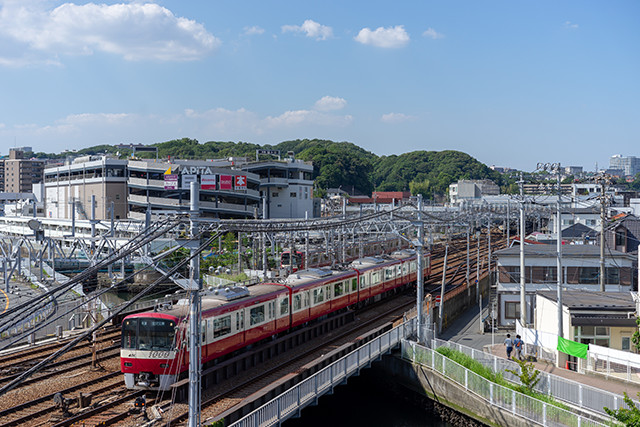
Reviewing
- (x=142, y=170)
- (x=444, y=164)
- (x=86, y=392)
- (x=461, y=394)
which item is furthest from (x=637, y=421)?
(x=444, y=164)

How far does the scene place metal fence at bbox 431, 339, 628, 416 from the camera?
45.7ft

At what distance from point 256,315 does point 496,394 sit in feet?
23.9

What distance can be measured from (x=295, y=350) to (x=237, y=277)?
11.9 metres

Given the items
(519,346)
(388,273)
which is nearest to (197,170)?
(388,273)

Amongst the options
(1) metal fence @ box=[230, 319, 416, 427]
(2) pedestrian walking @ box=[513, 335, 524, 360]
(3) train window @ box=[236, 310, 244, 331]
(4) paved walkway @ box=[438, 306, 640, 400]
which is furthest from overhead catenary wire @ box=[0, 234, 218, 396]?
(2) pedestrian walking @ box=[513, 335, 524, 360]

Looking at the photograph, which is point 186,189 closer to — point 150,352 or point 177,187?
point 177,187

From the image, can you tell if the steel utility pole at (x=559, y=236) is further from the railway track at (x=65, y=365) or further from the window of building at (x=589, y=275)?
the railway track at (x=65, y=365)

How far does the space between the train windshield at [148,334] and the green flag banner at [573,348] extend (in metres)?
11.6

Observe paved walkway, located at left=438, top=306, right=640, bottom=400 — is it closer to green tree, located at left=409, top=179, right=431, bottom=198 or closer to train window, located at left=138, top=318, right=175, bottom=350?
train window, located at left=138, top=318, right=175, bottom=350

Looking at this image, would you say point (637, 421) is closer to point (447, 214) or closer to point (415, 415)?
point (415, 415)

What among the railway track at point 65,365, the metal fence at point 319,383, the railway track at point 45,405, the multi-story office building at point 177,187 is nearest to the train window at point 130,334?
the railway track at point 45,405

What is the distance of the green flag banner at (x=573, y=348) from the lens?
56.5 ft

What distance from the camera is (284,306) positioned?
64.4 feet

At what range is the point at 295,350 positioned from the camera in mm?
19609
